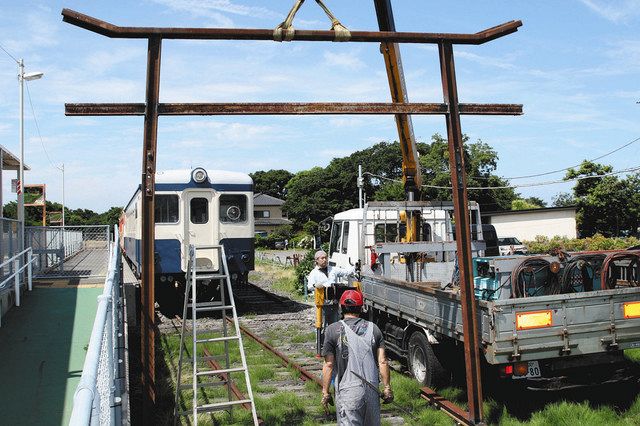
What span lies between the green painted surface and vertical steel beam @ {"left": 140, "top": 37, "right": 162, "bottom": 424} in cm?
100

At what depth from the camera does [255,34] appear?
645cm

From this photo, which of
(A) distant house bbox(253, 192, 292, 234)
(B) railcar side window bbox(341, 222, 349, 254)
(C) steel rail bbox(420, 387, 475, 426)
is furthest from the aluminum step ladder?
(A) distant house bbox(253, 192, 292, 234)

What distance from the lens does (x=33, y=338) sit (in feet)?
31.3

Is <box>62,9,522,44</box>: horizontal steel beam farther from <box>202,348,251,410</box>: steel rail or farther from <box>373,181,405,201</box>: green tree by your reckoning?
<box>373,181,405,201</box>: green tree

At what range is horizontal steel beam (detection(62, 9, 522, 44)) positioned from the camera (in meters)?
6.05

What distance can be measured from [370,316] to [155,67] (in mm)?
6089

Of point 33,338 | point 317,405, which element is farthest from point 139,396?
point 317,405

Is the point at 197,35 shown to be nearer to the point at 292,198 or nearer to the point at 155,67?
the point at 155,67

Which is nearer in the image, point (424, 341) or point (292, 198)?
point (424, 341)

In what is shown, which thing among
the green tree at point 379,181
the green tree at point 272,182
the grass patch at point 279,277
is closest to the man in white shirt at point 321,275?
the grass patch at point 279,277

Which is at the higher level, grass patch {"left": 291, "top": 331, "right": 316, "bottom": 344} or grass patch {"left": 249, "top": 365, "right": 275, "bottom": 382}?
grass patch {"left": 291, "top": 331, "right": 316, "bottom": 344}

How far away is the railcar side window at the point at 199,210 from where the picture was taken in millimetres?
16094

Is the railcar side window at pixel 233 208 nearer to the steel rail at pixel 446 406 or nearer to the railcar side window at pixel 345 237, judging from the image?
the railcar side window at pixel 345 237

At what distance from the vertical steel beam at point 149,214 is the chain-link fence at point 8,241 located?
610 centimetres
